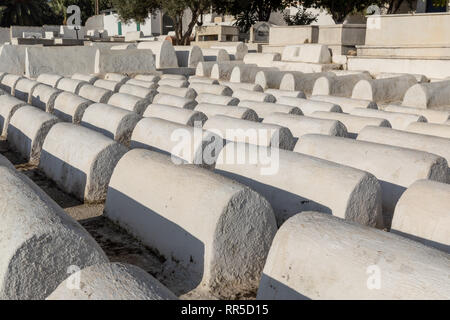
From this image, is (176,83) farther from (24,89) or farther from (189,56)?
(189,56)

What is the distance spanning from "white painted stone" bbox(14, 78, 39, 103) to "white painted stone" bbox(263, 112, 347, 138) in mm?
6237

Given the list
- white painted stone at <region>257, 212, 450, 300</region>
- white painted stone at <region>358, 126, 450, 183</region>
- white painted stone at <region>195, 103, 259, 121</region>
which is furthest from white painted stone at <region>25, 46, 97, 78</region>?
white painted stone at <region>257, 212, 450, 300</region>

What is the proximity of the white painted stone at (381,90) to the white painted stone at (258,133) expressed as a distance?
15.3 ft

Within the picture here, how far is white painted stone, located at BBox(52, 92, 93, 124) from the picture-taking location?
7582 mm

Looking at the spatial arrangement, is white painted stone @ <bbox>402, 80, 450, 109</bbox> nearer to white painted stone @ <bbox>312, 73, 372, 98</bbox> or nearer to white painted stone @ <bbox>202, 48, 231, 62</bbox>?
white painted stone @ <bbox>312, 73, 372, 98</bbox>

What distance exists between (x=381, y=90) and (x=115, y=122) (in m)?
5.72

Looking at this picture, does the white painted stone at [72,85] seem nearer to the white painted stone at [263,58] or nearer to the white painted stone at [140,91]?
the white painted stone at [140,91]

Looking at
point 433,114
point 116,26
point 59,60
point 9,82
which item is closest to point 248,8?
point 59,60

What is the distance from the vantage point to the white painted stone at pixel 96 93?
9.04 meters

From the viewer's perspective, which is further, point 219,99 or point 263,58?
point 263,58

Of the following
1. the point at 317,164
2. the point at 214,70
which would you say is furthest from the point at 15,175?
the point at 214,70

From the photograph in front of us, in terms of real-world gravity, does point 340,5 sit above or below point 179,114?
above

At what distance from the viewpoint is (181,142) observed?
16.0ft

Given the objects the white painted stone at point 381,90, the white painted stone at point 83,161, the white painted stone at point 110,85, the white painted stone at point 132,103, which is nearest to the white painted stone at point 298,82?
the white painted stone at point 381,90
